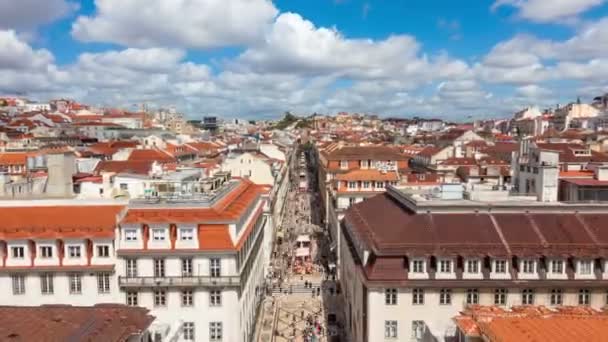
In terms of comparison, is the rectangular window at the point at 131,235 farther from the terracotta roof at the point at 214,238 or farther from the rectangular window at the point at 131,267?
the terracotta roof at the point at 214,238

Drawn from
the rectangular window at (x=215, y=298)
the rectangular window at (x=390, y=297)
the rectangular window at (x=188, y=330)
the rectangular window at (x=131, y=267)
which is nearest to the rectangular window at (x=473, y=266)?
the rectangular window at (x=390, y=297)

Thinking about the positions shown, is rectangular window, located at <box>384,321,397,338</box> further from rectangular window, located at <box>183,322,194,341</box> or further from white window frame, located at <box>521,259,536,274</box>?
rectangular window, located at <box>183,322,194,341</box>

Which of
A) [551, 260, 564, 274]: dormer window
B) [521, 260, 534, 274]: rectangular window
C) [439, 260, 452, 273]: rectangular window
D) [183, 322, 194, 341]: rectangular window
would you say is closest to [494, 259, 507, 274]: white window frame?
[521, 260, 534, 274]: rectangular window

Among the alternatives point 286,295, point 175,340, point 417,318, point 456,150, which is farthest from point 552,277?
point 456,150

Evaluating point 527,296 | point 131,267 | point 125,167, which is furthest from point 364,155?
point 131,267

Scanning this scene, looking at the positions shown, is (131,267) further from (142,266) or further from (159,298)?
(159,298)

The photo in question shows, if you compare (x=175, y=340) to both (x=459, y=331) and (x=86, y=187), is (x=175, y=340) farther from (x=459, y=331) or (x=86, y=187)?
(x=86, y=187)
